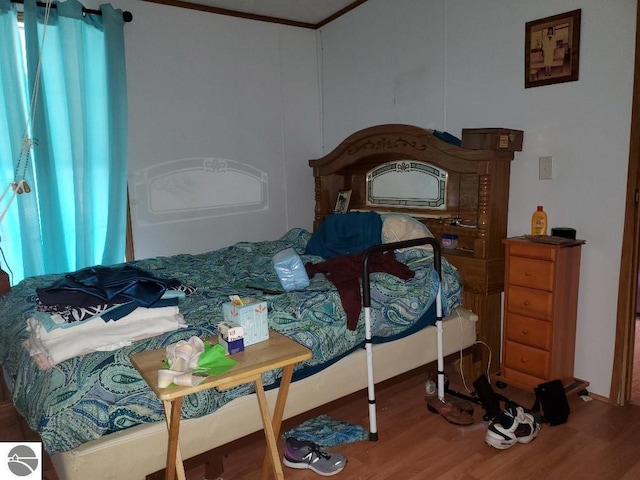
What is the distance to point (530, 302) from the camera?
2629 millimetres

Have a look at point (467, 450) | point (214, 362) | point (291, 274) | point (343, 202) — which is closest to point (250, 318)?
point (214, 362)

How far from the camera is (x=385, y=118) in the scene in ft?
12.2

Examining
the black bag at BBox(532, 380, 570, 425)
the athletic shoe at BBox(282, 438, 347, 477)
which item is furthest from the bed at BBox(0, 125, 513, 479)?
the black bag at BBox(532, 380, 570, 425)

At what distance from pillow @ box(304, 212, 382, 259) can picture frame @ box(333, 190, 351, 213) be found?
1.85ft

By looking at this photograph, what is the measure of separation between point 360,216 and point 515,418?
151 centimetres

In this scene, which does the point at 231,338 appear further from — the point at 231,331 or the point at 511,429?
the point at 511,429

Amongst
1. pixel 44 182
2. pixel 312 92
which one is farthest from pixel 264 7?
pixel 44 182

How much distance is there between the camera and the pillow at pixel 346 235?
10.1ft

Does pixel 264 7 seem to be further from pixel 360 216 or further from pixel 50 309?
pixel 50 309

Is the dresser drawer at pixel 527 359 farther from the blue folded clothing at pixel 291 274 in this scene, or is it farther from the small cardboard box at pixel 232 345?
the small cardboard box at pixel 232 345

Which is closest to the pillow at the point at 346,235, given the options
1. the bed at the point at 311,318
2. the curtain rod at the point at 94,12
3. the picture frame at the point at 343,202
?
the bed at the point at 311,318

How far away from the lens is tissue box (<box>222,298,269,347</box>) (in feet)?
5.19

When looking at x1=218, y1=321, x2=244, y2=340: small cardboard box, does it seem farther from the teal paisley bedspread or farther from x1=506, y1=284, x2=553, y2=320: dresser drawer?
x1=506, y1=284, x2=553, y2=320: dresser drawer

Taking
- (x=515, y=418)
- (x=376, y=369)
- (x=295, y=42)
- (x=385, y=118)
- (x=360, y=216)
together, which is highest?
(x=295, y=42)
